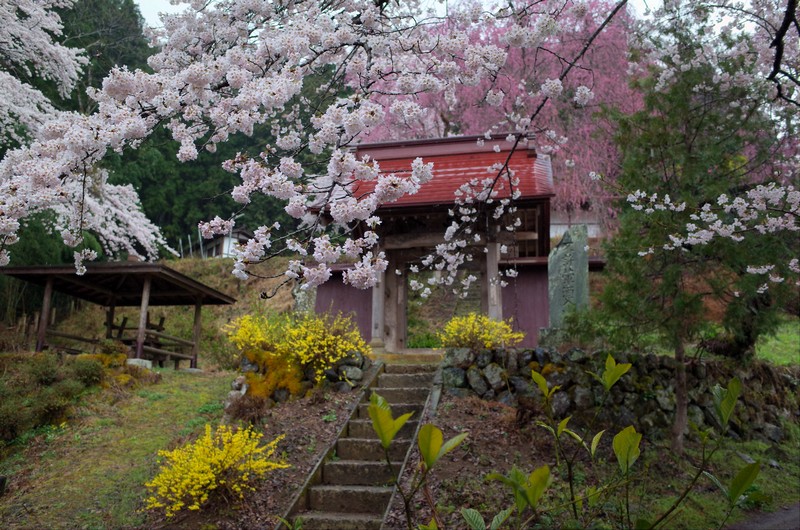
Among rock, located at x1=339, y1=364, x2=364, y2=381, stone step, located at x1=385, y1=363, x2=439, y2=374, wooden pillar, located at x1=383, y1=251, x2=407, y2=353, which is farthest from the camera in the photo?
wooden pillar, located at x1=383, y1=251, x2=407, y2=353

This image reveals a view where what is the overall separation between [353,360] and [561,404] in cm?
295

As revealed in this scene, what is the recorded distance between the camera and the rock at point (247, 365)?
8797mm

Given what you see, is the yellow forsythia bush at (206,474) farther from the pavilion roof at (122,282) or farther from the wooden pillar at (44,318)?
the wooden pillar at (44,318)

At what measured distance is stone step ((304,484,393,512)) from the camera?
6.12m

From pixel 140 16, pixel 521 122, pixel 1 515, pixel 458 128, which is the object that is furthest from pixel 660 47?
pixel 140 16

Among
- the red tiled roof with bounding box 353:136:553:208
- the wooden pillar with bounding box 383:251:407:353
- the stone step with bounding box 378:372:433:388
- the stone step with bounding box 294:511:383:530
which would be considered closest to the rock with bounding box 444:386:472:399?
the stone step with bounding box 378:372:433:388

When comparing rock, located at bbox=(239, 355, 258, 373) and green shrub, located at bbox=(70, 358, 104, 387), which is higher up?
rock, located at bbox=(239, 355, 258, 373)

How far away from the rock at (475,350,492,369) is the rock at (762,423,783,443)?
481 cm

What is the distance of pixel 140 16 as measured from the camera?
24.3 m

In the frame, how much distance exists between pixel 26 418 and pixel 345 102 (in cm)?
634

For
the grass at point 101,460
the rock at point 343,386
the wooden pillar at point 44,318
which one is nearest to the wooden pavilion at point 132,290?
the wooden pillar at point 44,318

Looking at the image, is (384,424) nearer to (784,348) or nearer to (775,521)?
(775,521)

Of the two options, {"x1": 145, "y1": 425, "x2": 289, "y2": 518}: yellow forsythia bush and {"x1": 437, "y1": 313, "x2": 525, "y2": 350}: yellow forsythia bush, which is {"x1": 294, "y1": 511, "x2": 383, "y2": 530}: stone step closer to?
{"x1": 145, "y1": 425, "x2": 289, "y2": 518}: yellow forsythia bush

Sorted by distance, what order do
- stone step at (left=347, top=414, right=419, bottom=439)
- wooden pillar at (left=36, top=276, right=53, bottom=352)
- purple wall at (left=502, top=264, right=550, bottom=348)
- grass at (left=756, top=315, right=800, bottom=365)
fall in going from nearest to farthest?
stone step at (left=347, top=414, right=419, bottom=439) < wooden pillar at (left=36, top=276, right=53, bottom=352) < purple wall at (left=502, top=264, right=550, bottom=348) < grass at (left=756, top=315, right=800, bottom=365)
